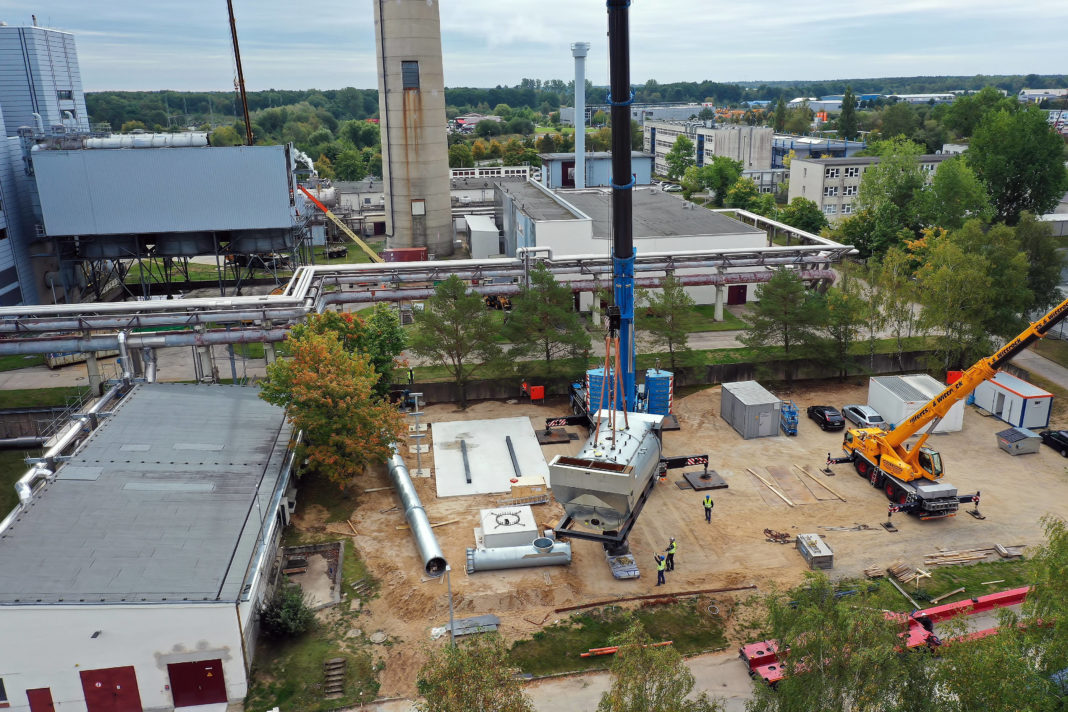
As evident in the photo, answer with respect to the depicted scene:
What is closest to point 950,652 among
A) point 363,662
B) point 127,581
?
point 363,662

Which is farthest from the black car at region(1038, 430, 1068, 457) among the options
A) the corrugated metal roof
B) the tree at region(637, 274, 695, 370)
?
the tree at region(637, 274, 695, 370)

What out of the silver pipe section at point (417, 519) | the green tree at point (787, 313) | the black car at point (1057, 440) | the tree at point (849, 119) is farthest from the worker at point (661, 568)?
the tree at point (849, 119)

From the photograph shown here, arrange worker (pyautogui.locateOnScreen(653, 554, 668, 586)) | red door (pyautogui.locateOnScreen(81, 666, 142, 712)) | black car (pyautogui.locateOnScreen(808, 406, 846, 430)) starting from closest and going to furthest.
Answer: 1. red door (pyautogui.locateOnScreen(81, 666, 142, 712))
2. worker (pyautogui.locateOnScreen(653, 554, 668, 586))
3. black car (pyautogui.locateOnScreen(808, 406, 846, 430))

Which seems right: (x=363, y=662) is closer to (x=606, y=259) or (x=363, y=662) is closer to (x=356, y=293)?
(x=356, y=293)

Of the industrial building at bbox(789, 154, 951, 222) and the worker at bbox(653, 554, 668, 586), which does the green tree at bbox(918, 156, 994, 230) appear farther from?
the worker at bbox(653, 554, 668, 586)

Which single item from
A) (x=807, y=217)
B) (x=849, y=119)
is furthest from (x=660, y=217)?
(x=849, y=119)

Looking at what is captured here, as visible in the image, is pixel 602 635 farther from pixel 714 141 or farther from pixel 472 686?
pixel 714 141
